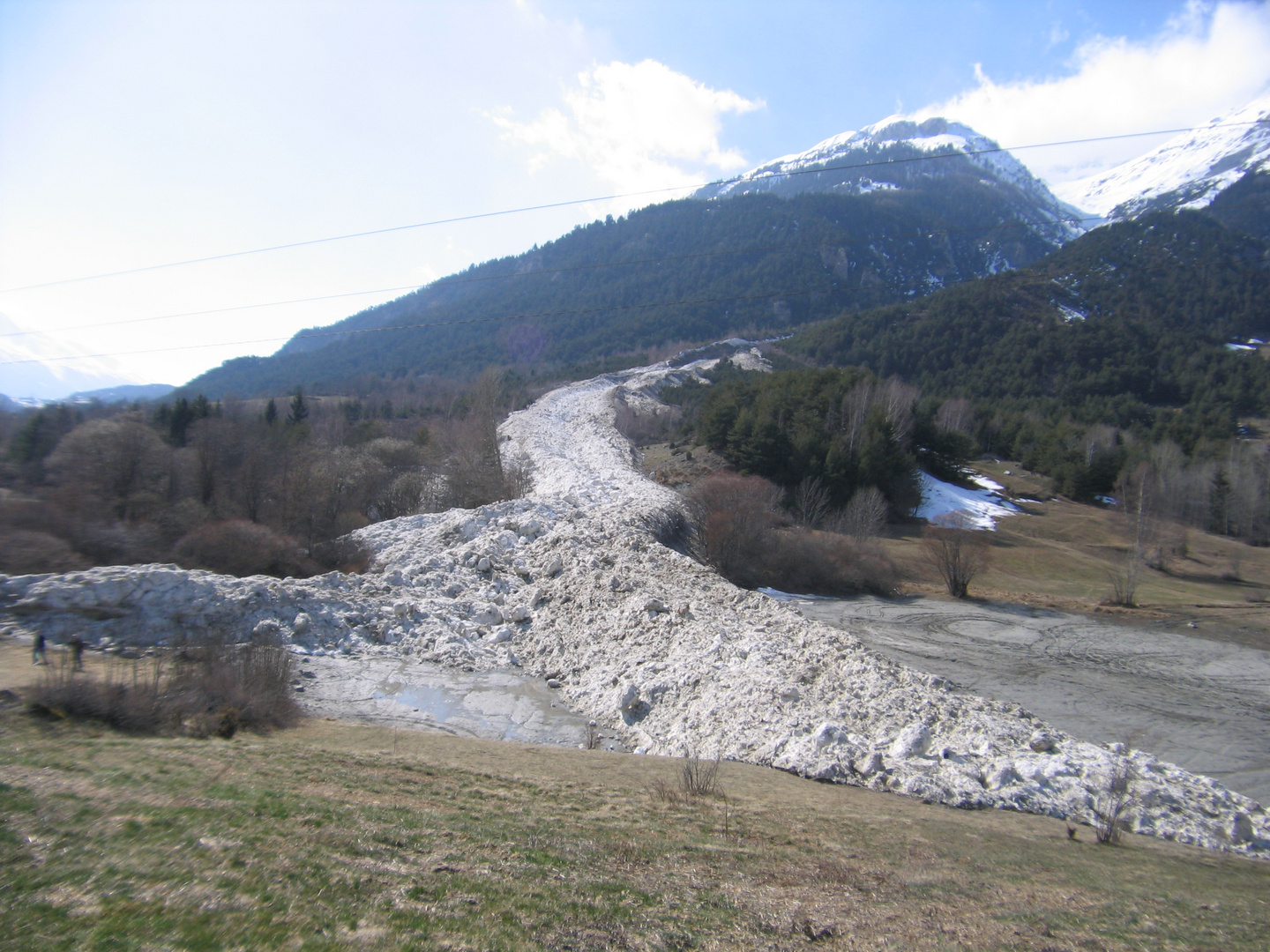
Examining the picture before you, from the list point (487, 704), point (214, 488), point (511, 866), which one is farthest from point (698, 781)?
point (214, 488)

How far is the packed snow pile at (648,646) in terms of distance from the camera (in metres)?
10.1

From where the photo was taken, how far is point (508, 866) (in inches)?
220

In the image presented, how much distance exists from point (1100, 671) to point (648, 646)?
16192mm

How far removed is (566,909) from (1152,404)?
128 m

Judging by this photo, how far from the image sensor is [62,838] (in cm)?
478

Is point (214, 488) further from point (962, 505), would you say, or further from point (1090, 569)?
point (962, 505)

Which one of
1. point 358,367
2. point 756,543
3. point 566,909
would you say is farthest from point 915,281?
point 566,909

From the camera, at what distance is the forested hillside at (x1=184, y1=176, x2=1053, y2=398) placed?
13325cm

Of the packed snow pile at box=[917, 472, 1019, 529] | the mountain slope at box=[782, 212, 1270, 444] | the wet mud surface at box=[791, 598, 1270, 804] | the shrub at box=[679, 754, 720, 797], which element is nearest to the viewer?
the shrub at box=[679, 754, 720, 797]

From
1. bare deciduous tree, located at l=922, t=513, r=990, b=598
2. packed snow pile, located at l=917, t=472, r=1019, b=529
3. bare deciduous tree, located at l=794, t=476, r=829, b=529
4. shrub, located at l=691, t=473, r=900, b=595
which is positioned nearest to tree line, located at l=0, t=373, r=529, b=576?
shrub, located at l=691, t=473, r=900, b=595

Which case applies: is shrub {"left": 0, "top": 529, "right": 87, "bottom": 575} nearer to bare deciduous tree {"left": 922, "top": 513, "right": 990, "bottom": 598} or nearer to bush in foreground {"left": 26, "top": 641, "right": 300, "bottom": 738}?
bush in foreground {"left": 26, "top": 641, "right": 300, "bottom": 738}

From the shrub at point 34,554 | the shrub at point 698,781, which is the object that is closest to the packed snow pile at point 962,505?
the shrub at point 698,781

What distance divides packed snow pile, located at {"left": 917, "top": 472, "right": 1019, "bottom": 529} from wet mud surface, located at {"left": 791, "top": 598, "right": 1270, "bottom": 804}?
17236mm

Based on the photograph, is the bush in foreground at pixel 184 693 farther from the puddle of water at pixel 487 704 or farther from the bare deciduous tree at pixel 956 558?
the bare deciduous tree at pixel 956 558
